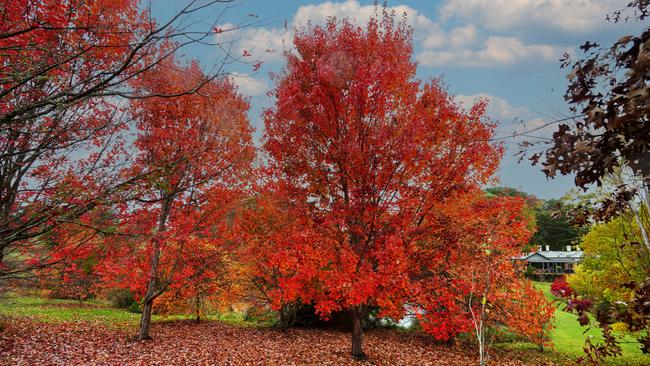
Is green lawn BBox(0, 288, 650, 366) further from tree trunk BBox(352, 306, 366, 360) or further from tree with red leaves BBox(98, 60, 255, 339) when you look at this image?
tree trunk BBox(352, 306, 366, 360)

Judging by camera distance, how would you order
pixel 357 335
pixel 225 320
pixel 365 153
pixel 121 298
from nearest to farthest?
1. pixel 365 153
2. pixel 357 335
3. pixel 225 320
4. pixel 121 298

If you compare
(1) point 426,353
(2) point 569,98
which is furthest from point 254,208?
(2) point 569,98

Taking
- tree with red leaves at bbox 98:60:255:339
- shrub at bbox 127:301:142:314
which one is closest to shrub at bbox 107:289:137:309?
shrub at bbox 127:301:142:314

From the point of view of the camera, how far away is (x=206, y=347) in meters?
13.8

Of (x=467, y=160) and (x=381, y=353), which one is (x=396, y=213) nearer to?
(x=467, y=160)

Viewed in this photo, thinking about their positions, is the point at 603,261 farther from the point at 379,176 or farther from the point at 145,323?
the point at 145,323

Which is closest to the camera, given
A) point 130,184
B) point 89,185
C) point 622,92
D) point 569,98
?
point 622,92

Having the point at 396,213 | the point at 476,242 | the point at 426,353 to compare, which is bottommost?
the point at 426,353

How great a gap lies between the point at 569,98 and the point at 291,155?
922 centimetres

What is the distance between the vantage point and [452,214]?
12.0 meters

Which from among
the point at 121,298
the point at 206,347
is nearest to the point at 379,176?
the point at 206,347

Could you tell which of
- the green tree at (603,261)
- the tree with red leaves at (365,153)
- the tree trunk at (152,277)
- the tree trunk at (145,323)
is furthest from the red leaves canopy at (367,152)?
the green tree at (603,261)

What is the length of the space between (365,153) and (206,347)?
879cm

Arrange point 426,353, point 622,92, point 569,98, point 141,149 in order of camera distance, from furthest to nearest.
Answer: point 426,353 → point 141,149 → point 569,98 → point 622,92
